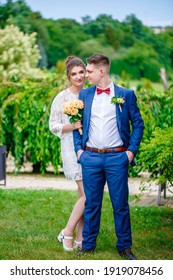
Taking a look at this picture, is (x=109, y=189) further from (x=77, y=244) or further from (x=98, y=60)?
(x=98, y=60)

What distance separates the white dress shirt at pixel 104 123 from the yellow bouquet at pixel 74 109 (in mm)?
119

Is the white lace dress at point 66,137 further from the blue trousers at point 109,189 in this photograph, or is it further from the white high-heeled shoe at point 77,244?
the white high-heeled shoe at point 77,244

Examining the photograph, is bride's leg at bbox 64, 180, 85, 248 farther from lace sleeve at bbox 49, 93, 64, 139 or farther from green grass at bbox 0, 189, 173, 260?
lace sleeve at bbox 49, 93, 64, 139

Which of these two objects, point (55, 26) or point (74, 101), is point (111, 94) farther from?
point (55, 26)

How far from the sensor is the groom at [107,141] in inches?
214

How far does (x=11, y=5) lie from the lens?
104ft

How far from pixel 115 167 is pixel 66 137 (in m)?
0.68

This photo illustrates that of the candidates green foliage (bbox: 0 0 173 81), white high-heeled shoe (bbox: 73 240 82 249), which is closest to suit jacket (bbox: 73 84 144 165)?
white high-heeled shoe (bbox: 73 240 82 249)

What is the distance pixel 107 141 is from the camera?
17.9ft

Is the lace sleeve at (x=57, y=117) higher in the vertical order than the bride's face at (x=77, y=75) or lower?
lower

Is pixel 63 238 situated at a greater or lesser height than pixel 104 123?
lesser

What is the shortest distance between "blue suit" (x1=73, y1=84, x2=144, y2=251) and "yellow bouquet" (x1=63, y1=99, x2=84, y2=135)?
5cm

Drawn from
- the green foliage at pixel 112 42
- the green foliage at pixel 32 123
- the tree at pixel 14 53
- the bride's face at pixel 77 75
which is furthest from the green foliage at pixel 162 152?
the green foliage at pixel 112 42

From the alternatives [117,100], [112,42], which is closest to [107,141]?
[117,100]
